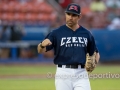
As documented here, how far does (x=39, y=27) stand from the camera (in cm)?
2114

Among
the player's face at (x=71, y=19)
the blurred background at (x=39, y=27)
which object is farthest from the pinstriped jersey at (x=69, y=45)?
the blurred background at (x=39, y=27)

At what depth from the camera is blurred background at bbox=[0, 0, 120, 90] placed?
19.9 metres

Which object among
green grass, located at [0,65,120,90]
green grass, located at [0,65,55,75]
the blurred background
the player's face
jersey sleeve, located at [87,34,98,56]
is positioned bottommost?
green grass, located at [0,65,120,90]

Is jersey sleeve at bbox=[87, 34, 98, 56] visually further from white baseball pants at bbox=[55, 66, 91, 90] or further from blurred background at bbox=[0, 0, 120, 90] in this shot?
blurred background at bbox=[0, 0, 120, 90]

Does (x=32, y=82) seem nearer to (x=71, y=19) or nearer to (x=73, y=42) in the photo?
(x=73, y=42)

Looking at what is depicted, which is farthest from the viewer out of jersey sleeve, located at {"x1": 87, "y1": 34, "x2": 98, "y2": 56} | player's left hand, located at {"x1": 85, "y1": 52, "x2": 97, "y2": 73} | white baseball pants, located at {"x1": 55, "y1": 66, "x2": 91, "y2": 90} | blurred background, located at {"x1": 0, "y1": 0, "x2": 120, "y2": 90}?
blurred background, located at {"x1": 0, "y1": 0, "x2": 120, "y2": 90}

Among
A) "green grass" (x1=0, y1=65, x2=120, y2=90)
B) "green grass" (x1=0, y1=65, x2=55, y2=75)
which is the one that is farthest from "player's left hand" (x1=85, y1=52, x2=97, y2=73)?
"green grass" (x1=0, y1=65, x2=55, y2=75)

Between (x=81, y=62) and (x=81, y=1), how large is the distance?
1714 cm

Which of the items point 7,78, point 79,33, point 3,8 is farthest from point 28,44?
point 79,33

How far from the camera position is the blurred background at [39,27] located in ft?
65.2

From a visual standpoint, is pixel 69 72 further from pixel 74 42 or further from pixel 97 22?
pixel 97 22

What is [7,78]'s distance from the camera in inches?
595

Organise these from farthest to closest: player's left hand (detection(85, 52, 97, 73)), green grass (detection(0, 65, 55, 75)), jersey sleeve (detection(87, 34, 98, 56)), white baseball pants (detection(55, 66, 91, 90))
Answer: green grass (detection(0, 65, 55, 75)) < jersey sleeve (detection(87, 34, 98, 56)) < player's left hand (detection(85, 52, 97, 73)) < white baseball pants (detection(55, 66, 91, 90))

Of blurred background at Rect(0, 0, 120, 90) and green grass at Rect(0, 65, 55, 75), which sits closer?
green grass at Rect(0, 65, 55, 75)
